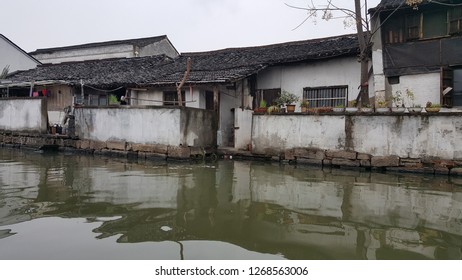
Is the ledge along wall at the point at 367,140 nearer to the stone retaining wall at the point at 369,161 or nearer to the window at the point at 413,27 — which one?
the stone retaining wall at the point at 369,161

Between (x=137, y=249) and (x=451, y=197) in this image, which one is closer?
(x=137, y=249)

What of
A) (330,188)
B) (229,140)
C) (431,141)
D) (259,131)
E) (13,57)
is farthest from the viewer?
(13,57)

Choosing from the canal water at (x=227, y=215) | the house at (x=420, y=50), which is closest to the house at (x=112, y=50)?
the canal water at (x=227, y=215)

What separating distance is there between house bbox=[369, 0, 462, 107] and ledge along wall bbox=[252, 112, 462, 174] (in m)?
2.18

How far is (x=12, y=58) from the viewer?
23.9 meters

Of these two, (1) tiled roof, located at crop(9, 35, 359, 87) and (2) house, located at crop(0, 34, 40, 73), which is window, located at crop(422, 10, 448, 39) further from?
(2) house, located at crop(0, 34, 40, 73)

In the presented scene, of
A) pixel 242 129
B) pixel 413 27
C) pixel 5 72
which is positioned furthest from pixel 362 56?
pixel 5 72

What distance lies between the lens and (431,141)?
963 cm

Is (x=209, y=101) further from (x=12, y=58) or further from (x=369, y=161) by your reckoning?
(x=12, y=58)

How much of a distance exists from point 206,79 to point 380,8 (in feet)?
22.7

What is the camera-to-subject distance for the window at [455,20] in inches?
440

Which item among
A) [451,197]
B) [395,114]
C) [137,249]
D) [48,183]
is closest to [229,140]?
[395,114]

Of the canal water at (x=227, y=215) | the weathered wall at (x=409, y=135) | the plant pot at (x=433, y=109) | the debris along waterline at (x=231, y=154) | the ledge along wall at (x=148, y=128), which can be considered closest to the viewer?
the canal water at (x=227, y=215)
